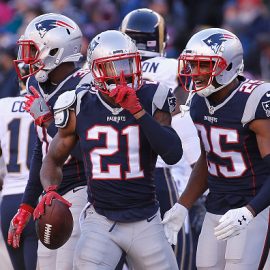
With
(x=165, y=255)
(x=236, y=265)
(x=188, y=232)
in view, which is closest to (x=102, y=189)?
(x=165, y=255)

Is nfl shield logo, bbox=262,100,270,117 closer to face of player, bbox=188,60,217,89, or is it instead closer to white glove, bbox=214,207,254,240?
face of player, bbox=188,60,217,89

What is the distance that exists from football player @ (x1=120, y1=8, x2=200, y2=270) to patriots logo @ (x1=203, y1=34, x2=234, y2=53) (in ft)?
3.90

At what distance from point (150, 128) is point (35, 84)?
4.66 feet

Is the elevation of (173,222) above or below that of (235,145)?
below

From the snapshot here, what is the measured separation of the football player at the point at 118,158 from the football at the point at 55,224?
5cm

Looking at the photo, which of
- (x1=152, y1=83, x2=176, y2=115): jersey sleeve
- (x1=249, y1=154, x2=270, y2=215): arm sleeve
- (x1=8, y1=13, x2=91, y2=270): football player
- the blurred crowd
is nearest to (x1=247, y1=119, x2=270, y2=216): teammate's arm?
(x1=249, y1=154, x2=270, y2=215): arm sleeve

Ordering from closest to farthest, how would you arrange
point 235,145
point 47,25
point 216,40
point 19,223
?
point 235,145
point 216,40
point 19,223
point 47,25

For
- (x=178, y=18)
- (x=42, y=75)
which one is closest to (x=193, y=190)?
(x=42, y=75)

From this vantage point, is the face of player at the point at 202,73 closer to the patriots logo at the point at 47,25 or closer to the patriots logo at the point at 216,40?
the patriots logo at the point at 216,40

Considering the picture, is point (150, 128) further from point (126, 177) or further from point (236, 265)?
point (236, 265)

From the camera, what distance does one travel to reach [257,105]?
17.6 feet

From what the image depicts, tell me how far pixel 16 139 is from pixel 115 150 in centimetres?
164

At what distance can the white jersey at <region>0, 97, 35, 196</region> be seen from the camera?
22.3ft

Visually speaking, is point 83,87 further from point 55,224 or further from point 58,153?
point 55,224
